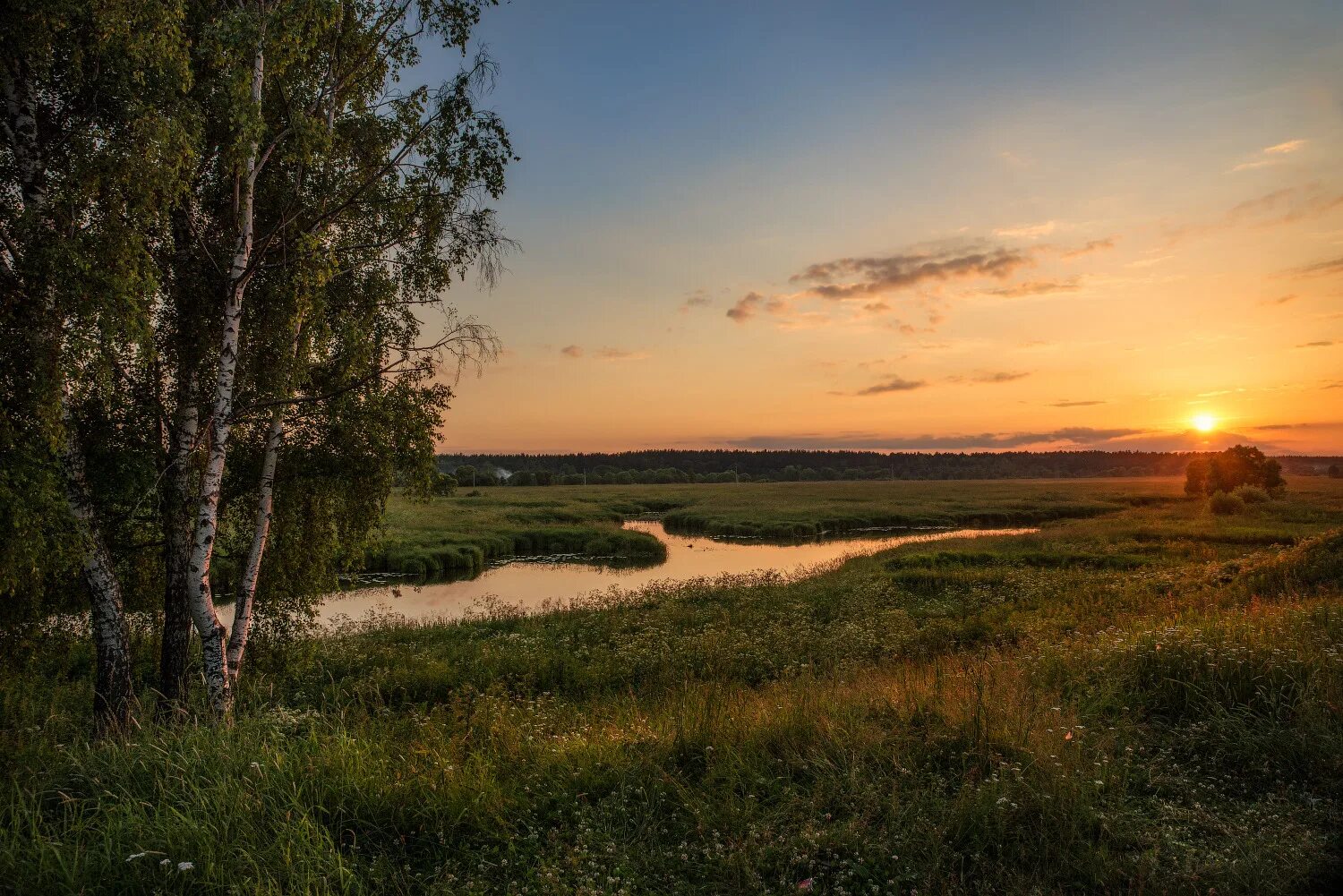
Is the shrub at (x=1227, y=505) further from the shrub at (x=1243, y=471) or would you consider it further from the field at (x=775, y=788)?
the field at (x=775, y=788)

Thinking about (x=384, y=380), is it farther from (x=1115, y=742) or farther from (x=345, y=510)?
(x=1115, y=742)

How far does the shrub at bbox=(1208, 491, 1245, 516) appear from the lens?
4630cm

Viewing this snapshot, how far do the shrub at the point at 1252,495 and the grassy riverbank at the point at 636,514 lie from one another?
13.6 metres

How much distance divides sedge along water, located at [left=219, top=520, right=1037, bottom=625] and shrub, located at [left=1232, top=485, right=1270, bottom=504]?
64.8ft

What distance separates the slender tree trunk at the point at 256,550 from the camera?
10773mm

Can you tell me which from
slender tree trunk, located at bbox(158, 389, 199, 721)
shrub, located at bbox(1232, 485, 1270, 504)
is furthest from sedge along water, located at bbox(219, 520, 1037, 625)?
shrub, located at bbox(1232, 485, 1270, 504)

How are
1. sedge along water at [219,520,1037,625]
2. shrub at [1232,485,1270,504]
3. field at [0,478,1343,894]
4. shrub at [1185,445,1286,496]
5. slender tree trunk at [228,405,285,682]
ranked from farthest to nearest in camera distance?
1. shrub at [1185,445,1286,496]
2. shrub at [1232,485,1270,504]
3. sedge along water at [219,520,1037,625]
4. slender tree trunk at [228,405,285,682]
5. field at [0,478,1343,894]

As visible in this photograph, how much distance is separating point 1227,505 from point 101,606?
59367mm

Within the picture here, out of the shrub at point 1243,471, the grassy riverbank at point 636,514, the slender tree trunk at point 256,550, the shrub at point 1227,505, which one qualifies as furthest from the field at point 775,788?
the shrub at point 1243,471

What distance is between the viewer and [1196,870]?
472cm

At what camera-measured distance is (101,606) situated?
9320mm

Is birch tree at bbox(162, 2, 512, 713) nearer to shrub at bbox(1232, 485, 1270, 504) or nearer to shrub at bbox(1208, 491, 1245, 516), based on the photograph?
shrub at bbox(1208, 491, 1245, 516)

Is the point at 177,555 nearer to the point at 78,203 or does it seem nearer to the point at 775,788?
the point at 78,203

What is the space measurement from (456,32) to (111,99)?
17.3ft
